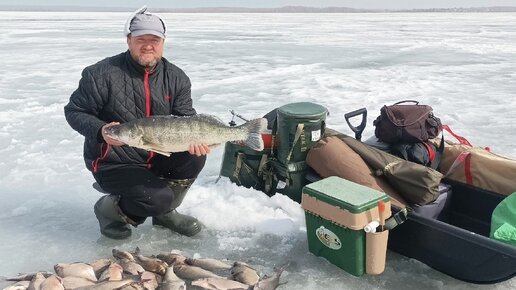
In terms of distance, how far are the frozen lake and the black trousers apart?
29 centimetres

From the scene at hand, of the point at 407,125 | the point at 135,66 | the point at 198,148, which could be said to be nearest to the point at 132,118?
the point at 135,66

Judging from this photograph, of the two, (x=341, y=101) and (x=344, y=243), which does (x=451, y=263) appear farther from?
(x=341, y=101)

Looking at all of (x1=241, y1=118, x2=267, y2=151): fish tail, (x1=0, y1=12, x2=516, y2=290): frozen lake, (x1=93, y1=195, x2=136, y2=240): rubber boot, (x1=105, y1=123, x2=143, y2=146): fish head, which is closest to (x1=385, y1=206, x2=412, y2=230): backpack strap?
(x1=0, y1=12, x2=516, y2=290): frozen lake

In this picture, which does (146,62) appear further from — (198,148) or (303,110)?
(303,110)

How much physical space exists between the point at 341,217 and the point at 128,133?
1387 mm

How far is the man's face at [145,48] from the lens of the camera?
3262 mm

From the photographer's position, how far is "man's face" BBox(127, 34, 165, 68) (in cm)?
326

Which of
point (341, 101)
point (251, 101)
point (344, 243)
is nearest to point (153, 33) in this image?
point (344, 243)

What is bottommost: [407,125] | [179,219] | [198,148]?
[179,219]

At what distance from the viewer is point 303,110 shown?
3934 mm

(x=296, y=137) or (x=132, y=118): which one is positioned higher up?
(x=132, y=118)

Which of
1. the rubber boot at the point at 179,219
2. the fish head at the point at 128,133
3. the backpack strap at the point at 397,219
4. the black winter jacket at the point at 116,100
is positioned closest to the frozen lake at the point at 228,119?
the rubber boot at the point at 179,219

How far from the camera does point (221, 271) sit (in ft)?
9.89

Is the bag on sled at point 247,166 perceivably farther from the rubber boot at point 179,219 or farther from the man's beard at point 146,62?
the man's beard at point 146,62
